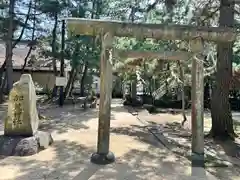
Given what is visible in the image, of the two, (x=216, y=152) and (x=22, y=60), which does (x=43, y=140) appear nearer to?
(x=216, y=152)

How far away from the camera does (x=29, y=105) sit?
672cm

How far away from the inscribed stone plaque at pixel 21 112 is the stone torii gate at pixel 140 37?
5.34 feet

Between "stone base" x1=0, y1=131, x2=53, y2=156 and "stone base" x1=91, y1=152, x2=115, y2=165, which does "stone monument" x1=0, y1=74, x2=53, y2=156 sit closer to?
"stone base" x1=0, y1=131, x2=53, y2=156

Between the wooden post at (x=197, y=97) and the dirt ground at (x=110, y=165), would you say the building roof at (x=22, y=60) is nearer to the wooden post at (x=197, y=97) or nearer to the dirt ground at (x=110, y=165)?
the dirt ground at (x=110, y=165)

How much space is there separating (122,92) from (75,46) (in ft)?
34.4

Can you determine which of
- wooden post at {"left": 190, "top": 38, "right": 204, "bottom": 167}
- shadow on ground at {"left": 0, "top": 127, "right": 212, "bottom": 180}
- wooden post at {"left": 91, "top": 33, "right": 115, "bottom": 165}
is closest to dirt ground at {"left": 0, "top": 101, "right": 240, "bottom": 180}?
shadow on ground at {"left": 0, "top": 127, "right": 212, "bottom": 180}

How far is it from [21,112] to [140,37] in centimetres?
296

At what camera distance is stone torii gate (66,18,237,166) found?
5922 mm

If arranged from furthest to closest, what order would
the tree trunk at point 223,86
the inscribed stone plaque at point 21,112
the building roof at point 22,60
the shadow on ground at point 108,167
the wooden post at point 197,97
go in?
the building roof at point 22,60
the tree trunk at point 223,86
the inscribed stone plaque at point 21,112
the wooden post at point 197,97
the shadow on ground at point 108,167

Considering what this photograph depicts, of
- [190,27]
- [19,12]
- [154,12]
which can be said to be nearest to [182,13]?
[154,12]

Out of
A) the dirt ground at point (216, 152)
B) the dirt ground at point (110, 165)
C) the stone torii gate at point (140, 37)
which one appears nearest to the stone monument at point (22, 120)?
the dirt ground at point (110, 165)

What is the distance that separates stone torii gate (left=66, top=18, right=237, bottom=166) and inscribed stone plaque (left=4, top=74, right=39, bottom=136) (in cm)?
163

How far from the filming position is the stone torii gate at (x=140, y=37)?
19.4ft

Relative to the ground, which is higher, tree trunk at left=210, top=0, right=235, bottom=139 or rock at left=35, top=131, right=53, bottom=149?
tree trunk at left=210, top=0, right=235, bottom=139
